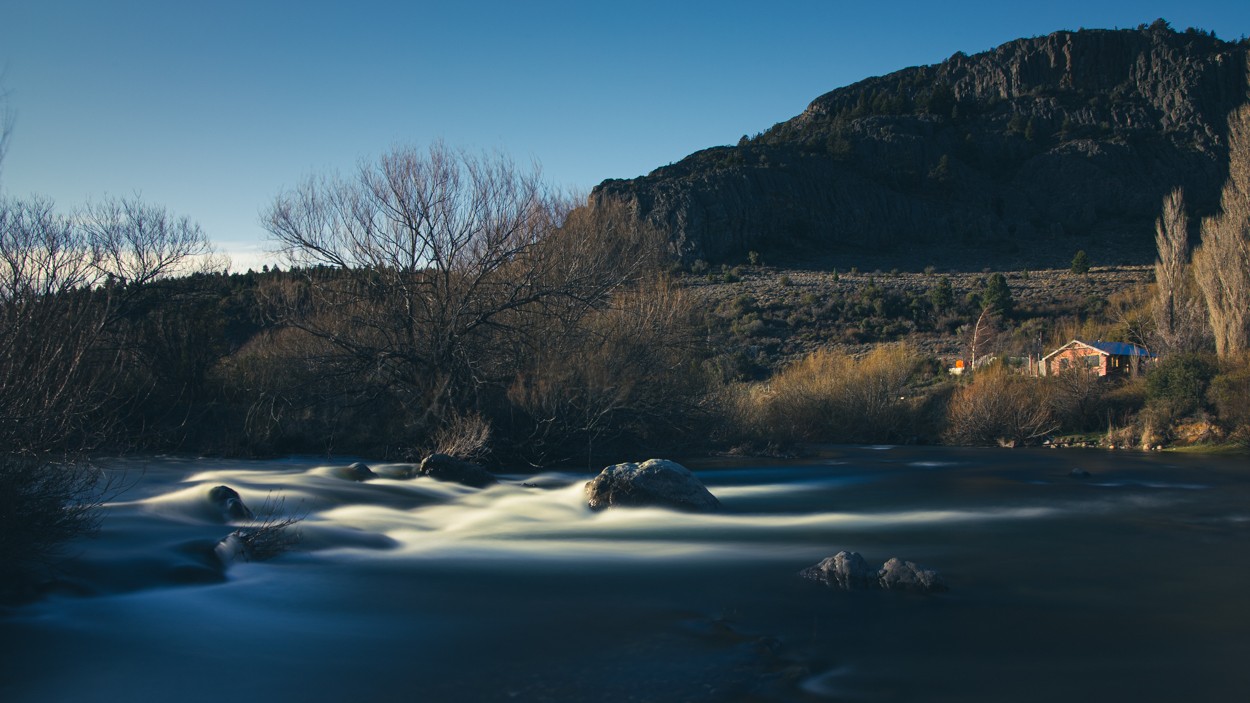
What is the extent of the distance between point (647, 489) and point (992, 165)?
99.4 metres

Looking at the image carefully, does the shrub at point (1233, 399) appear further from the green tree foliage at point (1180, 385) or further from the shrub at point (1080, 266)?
the shrub at point (1080, 266)

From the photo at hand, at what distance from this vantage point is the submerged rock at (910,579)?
10188 millimetres

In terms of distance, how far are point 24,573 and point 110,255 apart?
806 inches

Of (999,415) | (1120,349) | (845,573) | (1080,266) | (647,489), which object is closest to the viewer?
(845,573)

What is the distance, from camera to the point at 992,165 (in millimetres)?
103438

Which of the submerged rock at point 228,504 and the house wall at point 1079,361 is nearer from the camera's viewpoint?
the submerged rock at point 228,504

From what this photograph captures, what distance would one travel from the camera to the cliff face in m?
84.1

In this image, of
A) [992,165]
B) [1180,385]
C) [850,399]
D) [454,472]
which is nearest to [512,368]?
[454,472]

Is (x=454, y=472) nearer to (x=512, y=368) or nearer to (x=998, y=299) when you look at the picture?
(x=512, y=368)

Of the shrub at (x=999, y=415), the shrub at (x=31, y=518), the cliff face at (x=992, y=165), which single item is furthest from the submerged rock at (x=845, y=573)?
the cliff face at (x=992, y=165)

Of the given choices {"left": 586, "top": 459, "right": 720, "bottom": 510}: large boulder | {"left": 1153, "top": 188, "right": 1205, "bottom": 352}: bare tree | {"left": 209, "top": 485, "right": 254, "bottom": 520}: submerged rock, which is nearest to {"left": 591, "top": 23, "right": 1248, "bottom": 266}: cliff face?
{"left": 1153, "top": 188, "right": 1205, "bottom": 352}: bare tree

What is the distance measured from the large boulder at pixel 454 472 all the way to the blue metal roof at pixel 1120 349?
1124 inches

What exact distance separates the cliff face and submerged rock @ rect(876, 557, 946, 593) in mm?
65469

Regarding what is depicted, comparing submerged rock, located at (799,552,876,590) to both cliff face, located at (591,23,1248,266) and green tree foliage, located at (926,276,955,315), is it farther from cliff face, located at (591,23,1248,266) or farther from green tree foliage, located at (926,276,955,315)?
cliff face, located at (591,23,1248,266)
